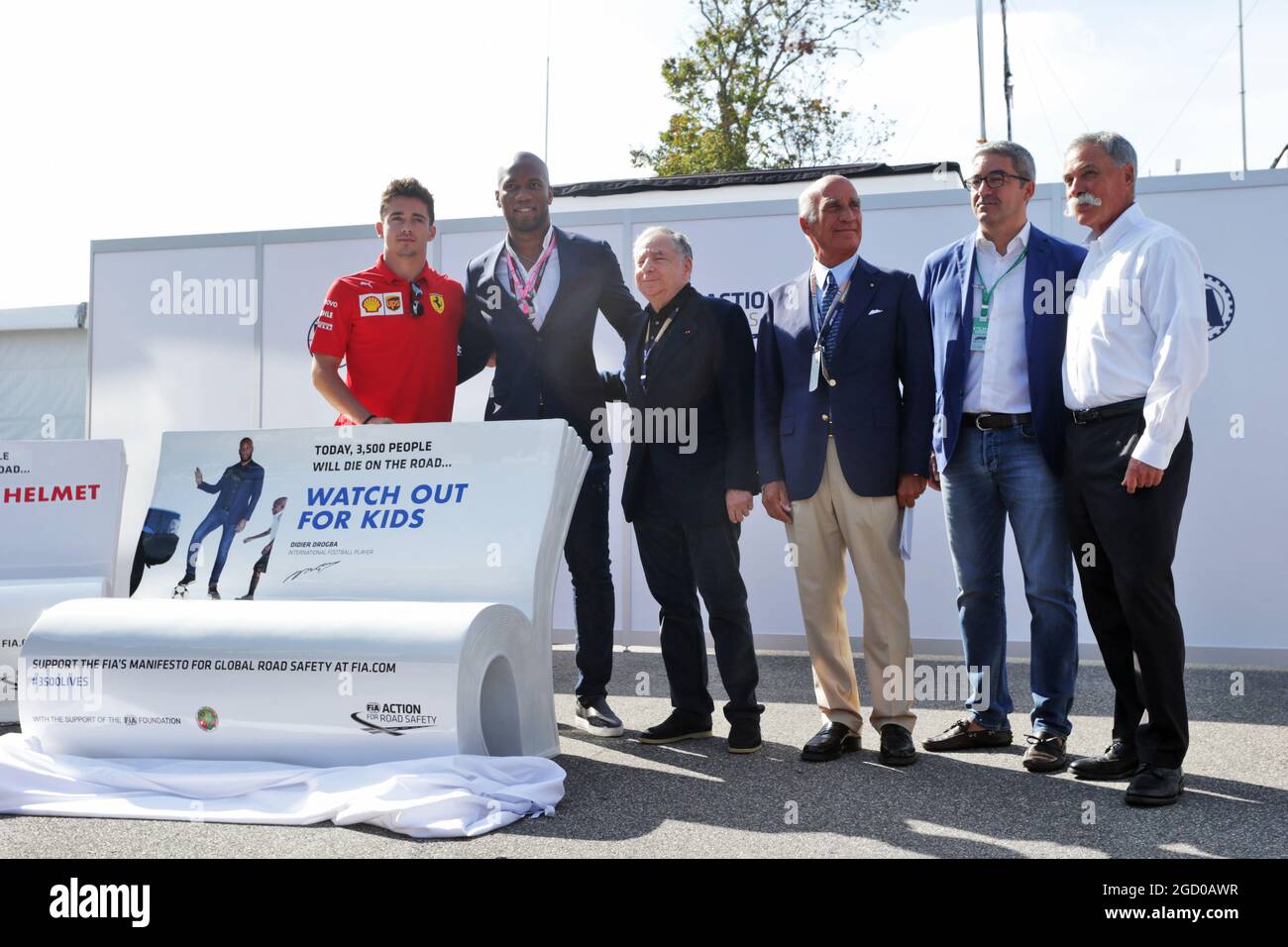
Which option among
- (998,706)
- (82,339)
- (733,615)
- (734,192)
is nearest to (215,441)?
(733,615)

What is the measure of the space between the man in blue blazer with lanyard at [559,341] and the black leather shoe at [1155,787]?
1.85 meters

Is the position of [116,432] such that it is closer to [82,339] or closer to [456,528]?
[456,528]

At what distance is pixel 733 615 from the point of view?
13.0 ft

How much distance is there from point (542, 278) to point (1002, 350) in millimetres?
1753

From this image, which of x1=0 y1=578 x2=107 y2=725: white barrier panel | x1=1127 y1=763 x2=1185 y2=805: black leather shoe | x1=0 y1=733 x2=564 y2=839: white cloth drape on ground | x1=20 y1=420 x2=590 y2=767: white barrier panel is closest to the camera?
x1=0 y1=733 x2=564 y2=839: white cloth drape on ground

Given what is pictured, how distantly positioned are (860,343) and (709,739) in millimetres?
1551

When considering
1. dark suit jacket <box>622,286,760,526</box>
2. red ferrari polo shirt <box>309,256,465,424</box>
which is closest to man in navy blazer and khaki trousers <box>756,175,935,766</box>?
dark suit jacket <box>622,286,760,526</box>

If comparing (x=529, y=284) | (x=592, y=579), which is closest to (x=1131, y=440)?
(x=592, y=579)

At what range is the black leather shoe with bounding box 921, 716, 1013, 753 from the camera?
3.83 m

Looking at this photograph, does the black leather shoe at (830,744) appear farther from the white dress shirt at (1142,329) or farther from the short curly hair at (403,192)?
the short curly hair at (403,192)

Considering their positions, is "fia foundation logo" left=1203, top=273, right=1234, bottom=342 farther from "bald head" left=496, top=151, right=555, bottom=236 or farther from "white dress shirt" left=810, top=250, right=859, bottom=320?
"bald head" left=496, top=151, right=555, bottom=236

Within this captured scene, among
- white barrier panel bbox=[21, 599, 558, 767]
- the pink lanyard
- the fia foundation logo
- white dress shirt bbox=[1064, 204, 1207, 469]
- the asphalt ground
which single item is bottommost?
the asphalt ground

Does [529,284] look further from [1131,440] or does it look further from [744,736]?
[1131,440]

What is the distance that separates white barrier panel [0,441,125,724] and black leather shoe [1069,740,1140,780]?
384cm
